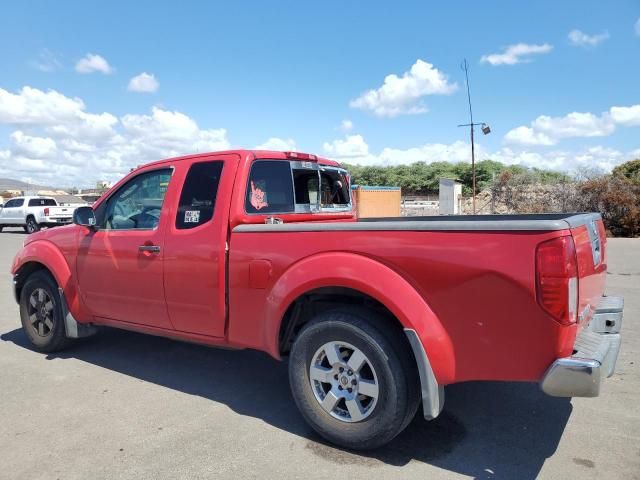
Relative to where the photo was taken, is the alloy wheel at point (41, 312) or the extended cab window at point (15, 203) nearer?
the alloy wheel at point (41, 312)

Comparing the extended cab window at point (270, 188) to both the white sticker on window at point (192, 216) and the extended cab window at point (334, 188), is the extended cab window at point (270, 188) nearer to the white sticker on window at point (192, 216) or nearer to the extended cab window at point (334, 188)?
the white sticker on window at point (192, 216)

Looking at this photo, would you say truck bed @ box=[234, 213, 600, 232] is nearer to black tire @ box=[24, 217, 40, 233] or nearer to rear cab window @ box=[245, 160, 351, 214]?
rear cab window @ box=[245, 160, 351, 214]

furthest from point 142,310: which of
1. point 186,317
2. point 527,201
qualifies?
point 527,201

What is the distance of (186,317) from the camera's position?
13.3ft

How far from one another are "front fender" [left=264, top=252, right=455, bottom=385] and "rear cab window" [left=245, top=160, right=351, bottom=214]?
89 cm

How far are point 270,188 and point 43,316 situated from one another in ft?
9.54

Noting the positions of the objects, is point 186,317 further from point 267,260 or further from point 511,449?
→ point 511,449

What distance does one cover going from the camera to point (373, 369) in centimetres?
306

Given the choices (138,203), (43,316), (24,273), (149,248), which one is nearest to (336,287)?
(149,248)

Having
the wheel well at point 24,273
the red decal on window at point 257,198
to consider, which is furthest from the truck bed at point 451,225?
the wheel well at point 24,273

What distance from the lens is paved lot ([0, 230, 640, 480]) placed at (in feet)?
10.00

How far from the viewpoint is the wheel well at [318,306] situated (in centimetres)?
323

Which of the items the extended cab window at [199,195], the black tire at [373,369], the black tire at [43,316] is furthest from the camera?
the black tire at [43,316]

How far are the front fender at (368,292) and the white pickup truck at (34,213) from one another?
2533cm
